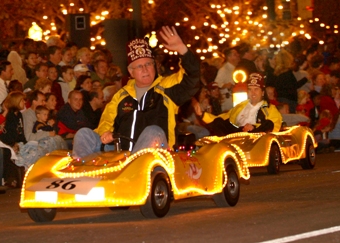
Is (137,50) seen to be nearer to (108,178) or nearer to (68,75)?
(108,178)

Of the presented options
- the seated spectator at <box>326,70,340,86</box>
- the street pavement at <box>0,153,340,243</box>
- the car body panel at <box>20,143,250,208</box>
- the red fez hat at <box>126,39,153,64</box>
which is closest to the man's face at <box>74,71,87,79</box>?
the street pavement at <box>0,153,340,243</box>

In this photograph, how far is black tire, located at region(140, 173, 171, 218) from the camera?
1027 cm

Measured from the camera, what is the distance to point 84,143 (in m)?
11.2

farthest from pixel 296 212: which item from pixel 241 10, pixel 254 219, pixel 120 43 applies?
pixel 241 10

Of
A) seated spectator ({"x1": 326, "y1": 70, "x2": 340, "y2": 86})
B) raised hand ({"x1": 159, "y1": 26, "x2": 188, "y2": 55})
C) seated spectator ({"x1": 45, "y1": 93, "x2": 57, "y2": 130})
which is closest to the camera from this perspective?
raised hand ({"x1": 159, "y1": 26, "x2": 188, "y2": 55})

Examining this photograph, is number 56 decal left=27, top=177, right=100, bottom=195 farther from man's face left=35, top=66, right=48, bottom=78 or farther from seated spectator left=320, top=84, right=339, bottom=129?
seated spectator left=320, top=84, right=339, bottom=129

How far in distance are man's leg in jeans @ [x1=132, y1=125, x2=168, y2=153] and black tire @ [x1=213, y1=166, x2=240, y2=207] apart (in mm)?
1094

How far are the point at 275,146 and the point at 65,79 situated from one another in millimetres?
4599

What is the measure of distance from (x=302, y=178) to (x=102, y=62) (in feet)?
Answer: 19.8

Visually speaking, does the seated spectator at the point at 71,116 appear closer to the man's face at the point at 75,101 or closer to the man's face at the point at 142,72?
the man's face at the point at 75,101

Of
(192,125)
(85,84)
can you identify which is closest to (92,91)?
(85,84)

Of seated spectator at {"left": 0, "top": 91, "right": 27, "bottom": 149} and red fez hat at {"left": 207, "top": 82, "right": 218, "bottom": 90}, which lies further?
red fez hat at {"left": 207, "top": 82, "right": 218, "bottom": 90}

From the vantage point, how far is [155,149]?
34.6ft

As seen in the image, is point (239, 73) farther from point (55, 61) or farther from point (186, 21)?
point (186, 21)
